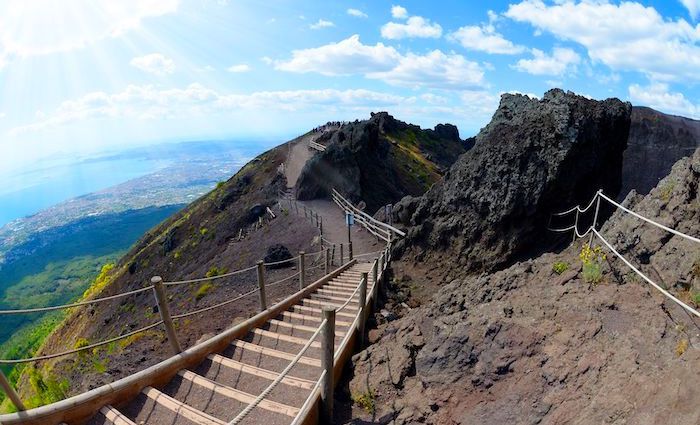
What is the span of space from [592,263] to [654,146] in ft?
209

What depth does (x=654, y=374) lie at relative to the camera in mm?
3498

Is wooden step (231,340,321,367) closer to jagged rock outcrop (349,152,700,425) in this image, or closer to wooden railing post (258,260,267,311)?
jagged rock outcrop (349,152,700,425)

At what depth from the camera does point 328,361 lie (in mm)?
5293

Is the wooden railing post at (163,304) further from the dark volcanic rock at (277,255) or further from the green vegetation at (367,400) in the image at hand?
the dark volcanic rock at (277,255)

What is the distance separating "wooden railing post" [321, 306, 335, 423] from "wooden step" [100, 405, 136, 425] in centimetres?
240

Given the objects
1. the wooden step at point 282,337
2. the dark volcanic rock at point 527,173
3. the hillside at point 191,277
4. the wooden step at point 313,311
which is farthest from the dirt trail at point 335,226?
the wooden step at point 282,337

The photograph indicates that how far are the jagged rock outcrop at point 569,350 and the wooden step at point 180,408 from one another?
198cm

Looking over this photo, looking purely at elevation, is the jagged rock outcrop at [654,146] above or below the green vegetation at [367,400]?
above

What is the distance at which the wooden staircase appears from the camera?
16.6ft

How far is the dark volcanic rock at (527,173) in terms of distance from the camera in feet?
37.2

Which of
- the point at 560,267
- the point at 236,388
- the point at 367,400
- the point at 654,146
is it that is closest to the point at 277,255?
the point at 236,388

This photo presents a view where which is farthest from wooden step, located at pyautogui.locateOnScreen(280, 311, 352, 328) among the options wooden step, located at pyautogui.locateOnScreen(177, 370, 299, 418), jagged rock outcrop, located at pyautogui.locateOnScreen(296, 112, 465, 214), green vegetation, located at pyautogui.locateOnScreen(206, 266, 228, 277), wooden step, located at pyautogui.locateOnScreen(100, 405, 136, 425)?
jagged rock outcrop, located at pyautogui.locateOnScreen(296, 112, 465, 214)

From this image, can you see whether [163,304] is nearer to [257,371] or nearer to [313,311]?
[257,371]

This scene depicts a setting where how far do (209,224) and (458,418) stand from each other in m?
38.1
